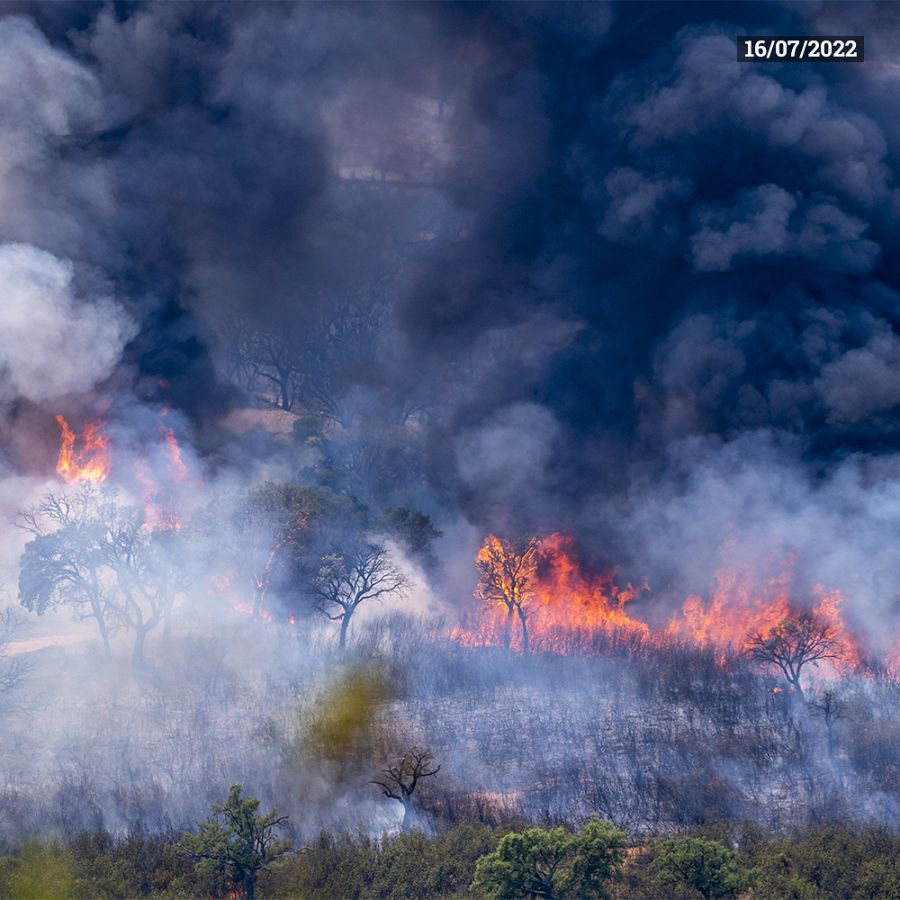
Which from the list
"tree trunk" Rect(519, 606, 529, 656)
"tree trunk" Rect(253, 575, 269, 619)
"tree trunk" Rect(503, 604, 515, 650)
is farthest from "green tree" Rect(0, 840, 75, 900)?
"tree trunk" Rect(503, 604, 515, 650)

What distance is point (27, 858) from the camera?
125ft

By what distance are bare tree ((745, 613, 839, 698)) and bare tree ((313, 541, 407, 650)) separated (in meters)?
15.5

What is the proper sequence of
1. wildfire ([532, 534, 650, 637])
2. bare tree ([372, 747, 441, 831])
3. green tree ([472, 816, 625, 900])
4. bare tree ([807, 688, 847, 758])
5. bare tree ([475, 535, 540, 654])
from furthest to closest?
wildfire ([532, 534, 650, 637]) → bare tree ([475, 535, 540, 654]) → bare tree ([807, 688, 847, 758]) → bare tree ([372, 747, 441, 831]) → green tree ([472, 816, 625, 900])

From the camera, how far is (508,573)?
5972 cm

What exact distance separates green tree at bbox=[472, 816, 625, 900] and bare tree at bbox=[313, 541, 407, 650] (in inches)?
797

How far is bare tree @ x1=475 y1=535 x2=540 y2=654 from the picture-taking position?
196 ft

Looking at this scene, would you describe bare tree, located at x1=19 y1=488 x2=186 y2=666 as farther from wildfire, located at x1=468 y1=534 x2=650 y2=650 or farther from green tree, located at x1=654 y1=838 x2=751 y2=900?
green tree, located at x1=654 y1=838 x2=751 y2=900

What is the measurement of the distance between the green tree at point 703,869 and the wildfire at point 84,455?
3530 centimetres

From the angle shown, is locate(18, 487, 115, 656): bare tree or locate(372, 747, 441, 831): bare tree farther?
locate(18, 487, 115, 656): bare tree

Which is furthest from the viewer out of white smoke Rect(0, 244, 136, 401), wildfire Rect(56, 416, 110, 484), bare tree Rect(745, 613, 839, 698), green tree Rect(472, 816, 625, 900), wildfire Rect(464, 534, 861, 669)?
white smoke Rect(0, 244, 136, 401)

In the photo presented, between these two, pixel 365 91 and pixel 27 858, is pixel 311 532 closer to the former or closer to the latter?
pixel 27 858

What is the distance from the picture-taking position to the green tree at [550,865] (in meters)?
34.8

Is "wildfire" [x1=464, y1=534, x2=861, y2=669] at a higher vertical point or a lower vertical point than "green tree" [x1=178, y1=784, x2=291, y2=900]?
higher

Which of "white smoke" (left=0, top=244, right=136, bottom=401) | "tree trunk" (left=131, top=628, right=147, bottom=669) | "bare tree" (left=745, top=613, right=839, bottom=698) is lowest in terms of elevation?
"bare tree" (left=745, top=613, right=839, bottom=698)
